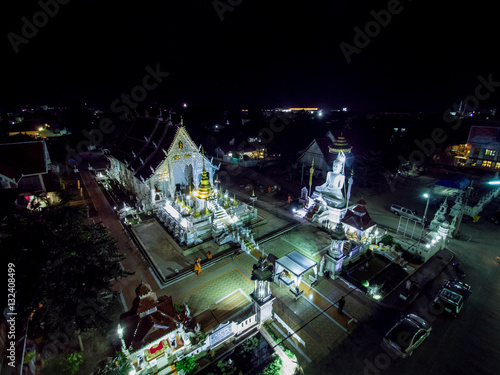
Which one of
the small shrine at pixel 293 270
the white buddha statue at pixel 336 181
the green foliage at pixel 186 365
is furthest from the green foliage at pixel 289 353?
the white buddha statue at pixel 336 181

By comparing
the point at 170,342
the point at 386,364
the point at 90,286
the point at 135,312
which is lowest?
the point at 386,364

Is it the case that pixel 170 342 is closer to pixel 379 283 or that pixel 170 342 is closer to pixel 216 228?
pixel 216 228

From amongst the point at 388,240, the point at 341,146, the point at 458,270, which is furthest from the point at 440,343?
the point at 341,146

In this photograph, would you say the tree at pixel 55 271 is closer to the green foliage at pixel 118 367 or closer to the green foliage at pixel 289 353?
the green foliage at pixel 118 367

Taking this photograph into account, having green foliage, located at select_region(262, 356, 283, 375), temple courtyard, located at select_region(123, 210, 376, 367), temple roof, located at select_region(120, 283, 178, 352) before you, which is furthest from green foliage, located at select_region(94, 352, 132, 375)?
green foliage, located at select_region(262, 356, 283, 375)

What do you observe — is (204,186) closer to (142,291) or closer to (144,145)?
(142,291)

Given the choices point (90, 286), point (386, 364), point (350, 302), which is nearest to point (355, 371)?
point (386, 364)
